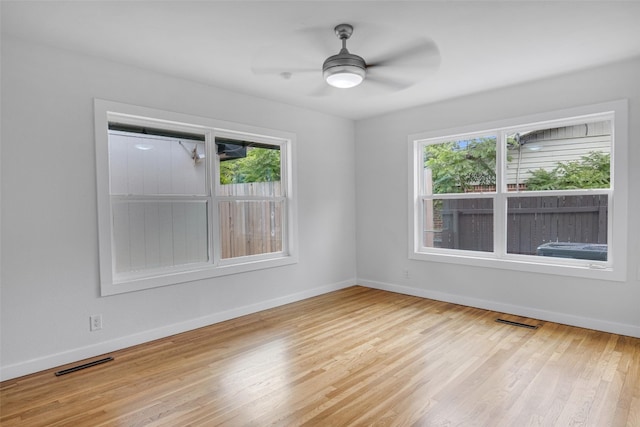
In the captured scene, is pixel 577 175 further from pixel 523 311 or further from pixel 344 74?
pixel 344 74

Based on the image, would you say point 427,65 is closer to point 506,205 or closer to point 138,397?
point 506,205

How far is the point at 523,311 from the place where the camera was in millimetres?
3910

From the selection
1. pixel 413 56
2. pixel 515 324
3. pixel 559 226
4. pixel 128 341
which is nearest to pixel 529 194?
pixel 559 226

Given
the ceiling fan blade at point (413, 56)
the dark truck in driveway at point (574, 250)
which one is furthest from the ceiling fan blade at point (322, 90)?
the dark truck in driveway at point (574, 250)

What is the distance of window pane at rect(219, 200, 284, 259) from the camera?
406cm

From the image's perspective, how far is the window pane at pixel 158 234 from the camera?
333cm

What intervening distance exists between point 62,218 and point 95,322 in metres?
0.92

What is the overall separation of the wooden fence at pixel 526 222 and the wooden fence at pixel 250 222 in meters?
2.17

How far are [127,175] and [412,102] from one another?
3373 millimetres

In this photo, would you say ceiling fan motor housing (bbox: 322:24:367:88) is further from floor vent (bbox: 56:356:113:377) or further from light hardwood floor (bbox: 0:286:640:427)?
floor vent (bbox: 56:356:113:377)

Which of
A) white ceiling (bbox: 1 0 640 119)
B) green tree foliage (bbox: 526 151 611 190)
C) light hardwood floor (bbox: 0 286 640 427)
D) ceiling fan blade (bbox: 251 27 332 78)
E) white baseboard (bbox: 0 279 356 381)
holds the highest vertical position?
white ceiling (bbox: 1 0 640 119)

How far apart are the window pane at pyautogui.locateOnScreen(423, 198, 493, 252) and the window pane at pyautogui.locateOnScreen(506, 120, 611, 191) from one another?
467 mm

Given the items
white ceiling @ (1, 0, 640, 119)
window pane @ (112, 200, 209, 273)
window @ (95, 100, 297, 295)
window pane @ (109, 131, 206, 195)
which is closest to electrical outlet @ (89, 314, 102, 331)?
window @ (95, 100, 297, 295)

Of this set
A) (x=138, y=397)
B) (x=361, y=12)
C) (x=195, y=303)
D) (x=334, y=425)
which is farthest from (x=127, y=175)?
(x=334, y=425)
